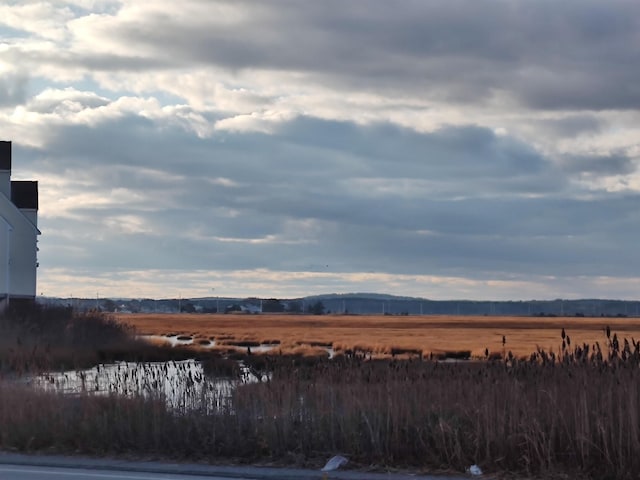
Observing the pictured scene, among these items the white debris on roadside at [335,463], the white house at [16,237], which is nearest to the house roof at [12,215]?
the white house at [16,237]

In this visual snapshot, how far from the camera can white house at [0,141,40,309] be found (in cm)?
5781

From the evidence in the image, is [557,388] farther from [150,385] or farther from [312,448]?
[150,385]

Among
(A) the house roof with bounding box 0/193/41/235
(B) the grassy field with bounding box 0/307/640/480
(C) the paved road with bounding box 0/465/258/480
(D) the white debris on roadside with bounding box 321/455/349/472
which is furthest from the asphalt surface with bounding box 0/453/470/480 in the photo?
(A) the house roof with bounding box 0/193/41/235

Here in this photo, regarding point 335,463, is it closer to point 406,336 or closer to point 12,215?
point 12,215

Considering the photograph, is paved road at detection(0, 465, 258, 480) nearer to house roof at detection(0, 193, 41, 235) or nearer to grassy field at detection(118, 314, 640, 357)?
grassy field at detection(118, 314, 640, 357)

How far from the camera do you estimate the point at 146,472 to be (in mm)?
14320

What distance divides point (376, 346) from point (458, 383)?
49.4m

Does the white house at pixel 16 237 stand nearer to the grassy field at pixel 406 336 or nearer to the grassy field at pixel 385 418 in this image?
the grassy field at pixel 406 336

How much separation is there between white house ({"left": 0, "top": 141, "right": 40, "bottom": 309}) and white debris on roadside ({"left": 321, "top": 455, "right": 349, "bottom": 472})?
4369cm

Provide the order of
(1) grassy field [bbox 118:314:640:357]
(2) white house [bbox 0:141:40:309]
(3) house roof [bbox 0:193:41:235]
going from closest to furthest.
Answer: (2) white house [bbox 0:141:40:309] → (3) house roof [bbox 0:193:41:235] → (1) grassy field [bbox 118:314:640:357]

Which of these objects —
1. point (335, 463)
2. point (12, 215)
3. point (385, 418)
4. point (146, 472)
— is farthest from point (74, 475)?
point (12, 215)

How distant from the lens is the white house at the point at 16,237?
57.8 m

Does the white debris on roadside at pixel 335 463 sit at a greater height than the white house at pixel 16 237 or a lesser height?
lesser

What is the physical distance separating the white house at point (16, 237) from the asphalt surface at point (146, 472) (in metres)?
41.7
